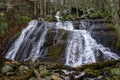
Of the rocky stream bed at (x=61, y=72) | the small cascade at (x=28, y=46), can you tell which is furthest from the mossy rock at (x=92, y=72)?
the small cascade at (x=28, y=46)

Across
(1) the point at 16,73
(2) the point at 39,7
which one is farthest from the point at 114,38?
(2) the point at 39,7

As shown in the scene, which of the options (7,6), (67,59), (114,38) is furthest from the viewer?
(7,6)

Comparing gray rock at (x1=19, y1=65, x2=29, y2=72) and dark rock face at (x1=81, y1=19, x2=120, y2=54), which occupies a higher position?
dark rock face at (x1=81, y1=19, x2=120, y2=54)

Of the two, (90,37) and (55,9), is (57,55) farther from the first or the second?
(55,9)

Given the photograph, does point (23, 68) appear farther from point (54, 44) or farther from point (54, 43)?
point (54, 43)

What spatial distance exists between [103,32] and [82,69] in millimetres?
6641

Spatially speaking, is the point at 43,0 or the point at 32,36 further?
the point at 43,0

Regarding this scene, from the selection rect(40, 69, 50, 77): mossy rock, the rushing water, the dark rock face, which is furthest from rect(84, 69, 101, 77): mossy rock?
the dark rock face

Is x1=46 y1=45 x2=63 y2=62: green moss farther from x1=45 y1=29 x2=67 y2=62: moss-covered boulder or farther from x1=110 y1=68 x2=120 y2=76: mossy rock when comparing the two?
x1=110 y1=68 x2=120 y2=76: mossy rock

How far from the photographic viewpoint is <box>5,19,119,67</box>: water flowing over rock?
635 inches

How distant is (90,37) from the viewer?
62.5ft

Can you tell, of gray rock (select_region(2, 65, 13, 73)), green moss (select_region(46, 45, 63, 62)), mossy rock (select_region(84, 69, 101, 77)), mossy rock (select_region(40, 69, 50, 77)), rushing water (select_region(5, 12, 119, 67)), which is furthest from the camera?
green moss (select_region(46, 45, 63, 62))

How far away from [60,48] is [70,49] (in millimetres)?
694

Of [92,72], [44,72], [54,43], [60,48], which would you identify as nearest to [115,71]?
[92,72]
